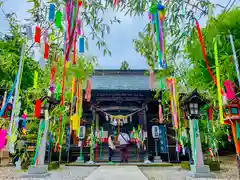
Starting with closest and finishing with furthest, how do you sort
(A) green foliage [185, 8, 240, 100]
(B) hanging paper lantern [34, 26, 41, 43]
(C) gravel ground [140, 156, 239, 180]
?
(B) hanging paper lantern [34, 26, 41, 43] → (A) green foliage [185, 8, 240, 100] → (C) gravel ground [140, 156, 239, 180]

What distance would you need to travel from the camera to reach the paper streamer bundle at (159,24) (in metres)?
2.48

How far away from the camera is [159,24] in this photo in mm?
2801

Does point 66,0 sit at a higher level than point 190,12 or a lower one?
higher

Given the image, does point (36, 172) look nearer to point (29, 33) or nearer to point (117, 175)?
point (117, 175)

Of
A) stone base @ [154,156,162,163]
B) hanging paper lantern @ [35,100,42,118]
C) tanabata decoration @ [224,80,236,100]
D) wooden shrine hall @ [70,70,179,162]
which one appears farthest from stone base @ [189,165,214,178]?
hanging paper lantern @ [35,100,42,118]

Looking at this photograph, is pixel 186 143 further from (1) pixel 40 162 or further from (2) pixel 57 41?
(2) pixel 57 41

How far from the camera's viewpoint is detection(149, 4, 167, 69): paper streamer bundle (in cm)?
248

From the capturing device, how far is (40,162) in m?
5.23

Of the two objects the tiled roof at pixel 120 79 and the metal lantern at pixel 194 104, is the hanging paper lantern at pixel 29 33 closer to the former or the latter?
the metal lantern at pixel 194 104

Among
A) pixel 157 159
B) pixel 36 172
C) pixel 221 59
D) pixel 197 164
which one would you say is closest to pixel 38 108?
pixel 36 172

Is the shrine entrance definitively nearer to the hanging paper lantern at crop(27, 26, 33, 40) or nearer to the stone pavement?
the stone pavement

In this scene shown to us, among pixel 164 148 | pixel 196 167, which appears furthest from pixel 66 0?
pixel 164 148

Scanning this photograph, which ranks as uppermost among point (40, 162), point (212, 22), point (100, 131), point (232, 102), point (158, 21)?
point (158, 21)

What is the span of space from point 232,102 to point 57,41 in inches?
143
